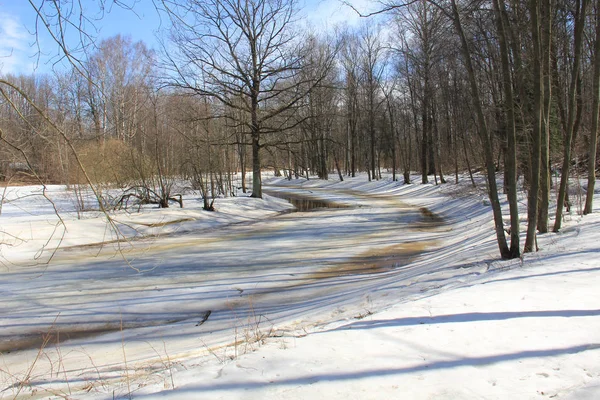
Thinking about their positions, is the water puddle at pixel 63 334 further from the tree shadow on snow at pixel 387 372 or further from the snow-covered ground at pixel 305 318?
the tree shadow on snow at pixel 387 372

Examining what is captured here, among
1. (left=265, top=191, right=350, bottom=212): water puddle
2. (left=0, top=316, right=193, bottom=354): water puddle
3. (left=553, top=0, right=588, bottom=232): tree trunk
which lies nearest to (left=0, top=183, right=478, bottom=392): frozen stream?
(left=0, top=316, right=193, bottom=354): water puddle

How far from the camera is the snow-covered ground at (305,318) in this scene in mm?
2971

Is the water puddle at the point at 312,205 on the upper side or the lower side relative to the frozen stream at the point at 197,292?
upper

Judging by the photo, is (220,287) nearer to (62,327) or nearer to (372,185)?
(62,327)

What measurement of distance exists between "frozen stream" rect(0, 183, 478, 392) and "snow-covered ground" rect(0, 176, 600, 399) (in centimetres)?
4

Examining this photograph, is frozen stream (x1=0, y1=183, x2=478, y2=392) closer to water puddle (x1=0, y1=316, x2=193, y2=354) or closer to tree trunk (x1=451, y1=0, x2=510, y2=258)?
water puddle (x1=0, y1=316, x2=193, y2=354)

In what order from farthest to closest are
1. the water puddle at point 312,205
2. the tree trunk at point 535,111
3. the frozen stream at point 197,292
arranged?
1. the water puddle at point 312,205
2. the tree trunk at point 535,111
3. the frozen stream at point 197,292

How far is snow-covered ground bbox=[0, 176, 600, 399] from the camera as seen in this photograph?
2971mm

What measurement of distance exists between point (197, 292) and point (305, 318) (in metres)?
2.63

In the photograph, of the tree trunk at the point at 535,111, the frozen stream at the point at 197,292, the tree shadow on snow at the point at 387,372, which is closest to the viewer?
the tree shadow on snow at the point at 387,372

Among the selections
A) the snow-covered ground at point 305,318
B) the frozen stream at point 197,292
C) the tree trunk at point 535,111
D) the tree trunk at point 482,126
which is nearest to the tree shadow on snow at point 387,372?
the snow-covered ground at point 305,318

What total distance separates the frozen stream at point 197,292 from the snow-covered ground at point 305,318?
4 centimetres

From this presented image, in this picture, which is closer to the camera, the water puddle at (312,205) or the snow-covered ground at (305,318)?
the snow-covered ground at (305,318)

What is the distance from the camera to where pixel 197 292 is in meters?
7.28
